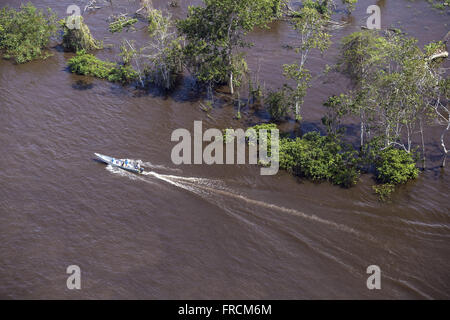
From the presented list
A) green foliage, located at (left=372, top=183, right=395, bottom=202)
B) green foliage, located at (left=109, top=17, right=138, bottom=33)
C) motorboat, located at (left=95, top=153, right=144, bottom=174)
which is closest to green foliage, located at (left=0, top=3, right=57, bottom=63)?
green foliage, located at (left=109, top=17, right=138, bottom=33)

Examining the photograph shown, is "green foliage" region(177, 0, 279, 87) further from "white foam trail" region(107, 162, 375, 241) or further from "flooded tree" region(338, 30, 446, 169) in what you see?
"white foam trail" region(107, 162, 375, 241)

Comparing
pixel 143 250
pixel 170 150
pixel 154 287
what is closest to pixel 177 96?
pixel 170 150

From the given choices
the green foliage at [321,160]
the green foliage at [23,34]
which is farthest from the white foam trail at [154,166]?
the green foliage at [23,34]

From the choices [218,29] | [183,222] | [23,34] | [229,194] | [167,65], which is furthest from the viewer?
[23,34]

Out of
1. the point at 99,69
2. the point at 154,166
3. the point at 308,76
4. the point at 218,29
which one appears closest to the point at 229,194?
the point at 154,166

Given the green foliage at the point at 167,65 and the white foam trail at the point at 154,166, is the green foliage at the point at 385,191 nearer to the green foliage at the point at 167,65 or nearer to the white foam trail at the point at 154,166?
the white foam trail at the point at 154,166

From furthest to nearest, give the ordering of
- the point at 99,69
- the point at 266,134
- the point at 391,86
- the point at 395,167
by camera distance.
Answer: the point at 99,69, the point at 266,134, the point at 395,167, the point at 391,86

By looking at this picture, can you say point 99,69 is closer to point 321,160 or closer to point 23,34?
point 23,34
